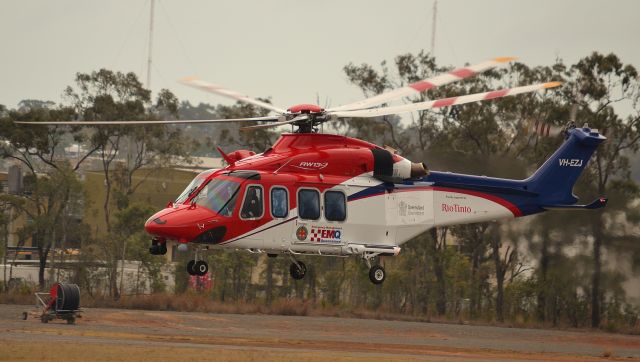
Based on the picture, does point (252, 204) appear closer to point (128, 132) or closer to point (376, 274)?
point (376, 274)

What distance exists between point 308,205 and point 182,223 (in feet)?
10.1

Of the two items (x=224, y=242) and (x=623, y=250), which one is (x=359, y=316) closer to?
(x=623, y=250)

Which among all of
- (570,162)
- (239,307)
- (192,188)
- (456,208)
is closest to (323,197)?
(192,188)

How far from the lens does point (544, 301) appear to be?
190ft

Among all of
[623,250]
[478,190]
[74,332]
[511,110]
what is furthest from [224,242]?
[511,110]

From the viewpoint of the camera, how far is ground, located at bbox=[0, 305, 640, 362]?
3300 centimetres

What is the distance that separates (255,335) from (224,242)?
19.6 meters

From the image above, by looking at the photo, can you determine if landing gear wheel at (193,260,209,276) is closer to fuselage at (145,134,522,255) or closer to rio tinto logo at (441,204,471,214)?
fuselage at (145,134,522,255)

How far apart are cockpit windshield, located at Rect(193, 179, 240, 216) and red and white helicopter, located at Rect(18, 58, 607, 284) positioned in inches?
0.9

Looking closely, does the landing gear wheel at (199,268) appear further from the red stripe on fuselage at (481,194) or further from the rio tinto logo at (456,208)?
the rio tinto logo at (456,208)

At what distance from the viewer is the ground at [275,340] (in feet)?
108

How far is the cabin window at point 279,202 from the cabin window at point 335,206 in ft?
3.39

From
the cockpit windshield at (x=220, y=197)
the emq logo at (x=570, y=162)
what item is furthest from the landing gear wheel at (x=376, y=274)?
the emq logo at (x=570, y=162)

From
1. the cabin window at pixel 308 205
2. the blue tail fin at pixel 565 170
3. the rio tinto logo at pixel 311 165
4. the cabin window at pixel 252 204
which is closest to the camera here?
the cabin window at pixel 252 204
